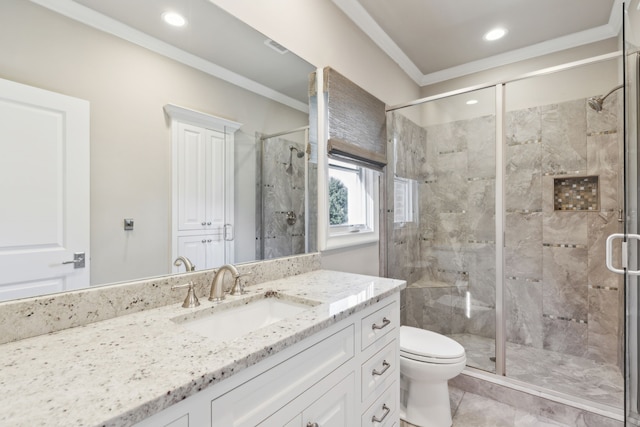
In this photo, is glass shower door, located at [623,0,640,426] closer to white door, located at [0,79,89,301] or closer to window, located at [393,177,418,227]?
window, located at [393,177,418,227]

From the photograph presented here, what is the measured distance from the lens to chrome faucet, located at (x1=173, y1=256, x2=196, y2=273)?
1136 mm

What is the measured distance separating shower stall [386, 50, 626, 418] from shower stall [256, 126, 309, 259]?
104 cm

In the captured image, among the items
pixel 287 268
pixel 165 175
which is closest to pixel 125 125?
pixel 165 175

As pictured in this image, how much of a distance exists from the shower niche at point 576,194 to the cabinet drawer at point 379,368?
204 centimetres

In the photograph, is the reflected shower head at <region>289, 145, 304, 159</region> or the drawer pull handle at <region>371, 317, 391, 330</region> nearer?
the drawer pull handle at <region>371, 317, 391, 330</region>

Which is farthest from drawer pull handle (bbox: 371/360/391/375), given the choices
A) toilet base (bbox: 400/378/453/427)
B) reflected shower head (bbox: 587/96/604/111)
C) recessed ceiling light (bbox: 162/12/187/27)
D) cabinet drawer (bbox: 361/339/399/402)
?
reflected shower head (bbox: 587/96/604/111)

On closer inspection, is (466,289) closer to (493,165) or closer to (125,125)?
(493,165)

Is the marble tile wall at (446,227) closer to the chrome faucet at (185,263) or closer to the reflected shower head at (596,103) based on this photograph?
the reflected shower head at (596,103)

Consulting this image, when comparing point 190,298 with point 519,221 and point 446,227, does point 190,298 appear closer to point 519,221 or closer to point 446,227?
point 446,227

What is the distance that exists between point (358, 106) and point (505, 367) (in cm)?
205

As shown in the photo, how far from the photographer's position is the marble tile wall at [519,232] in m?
2.25

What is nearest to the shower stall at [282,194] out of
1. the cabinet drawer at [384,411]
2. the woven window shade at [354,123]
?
the woven window shade at [354,123]

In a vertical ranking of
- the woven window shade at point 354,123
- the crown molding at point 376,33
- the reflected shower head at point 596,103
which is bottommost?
the woven window shade at point 354,123

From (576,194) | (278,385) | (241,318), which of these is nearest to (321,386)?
(278,385)
